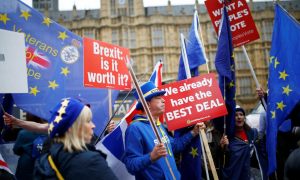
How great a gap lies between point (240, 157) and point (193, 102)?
0.98 metres

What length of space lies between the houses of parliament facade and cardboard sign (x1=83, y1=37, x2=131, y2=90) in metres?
21.8

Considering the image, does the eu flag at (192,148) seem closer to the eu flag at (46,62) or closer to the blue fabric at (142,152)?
the blue fabric at (142,152)

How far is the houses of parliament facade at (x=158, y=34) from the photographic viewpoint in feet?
86.4

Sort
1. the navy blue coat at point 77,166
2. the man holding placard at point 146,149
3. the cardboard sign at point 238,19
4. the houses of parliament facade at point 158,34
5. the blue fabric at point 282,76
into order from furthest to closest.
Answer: the houses of parliament facade at point 158,34
the cardboard sign at point 238,19
the blue fabric at point 282,76
the man holding placard at point 146,149
the navy blue coat at point 77,166

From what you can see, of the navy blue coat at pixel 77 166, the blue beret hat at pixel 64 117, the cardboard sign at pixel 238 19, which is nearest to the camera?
the navy blue coat at pixel 77 166

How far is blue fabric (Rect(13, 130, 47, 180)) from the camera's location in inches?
134

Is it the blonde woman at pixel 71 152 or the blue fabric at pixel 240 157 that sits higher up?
the blonde woman at pixel 71 152

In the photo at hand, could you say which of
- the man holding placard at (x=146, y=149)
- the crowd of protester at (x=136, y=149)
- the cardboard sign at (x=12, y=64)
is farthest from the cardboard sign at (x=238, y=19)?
the cardboard sign at (x=12, y=64)

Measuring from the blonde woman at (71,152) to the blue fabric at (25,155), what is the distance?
2100 millimetres

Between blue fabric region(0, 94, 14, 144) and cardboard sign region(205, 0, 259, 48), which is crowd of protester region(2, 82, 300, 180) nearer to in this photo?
blue fabric region(0, 94, 14, 144)

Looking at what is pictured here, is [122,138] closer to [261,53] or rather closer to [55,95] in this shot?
[55,95]

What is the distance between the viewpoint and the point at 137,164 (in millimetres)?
2217

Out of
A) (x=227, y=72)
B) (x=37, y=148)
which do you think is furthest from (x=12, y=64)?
(x=227, y=72)

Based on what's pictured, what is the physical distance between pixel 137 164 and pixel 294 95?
2201 millimetres
